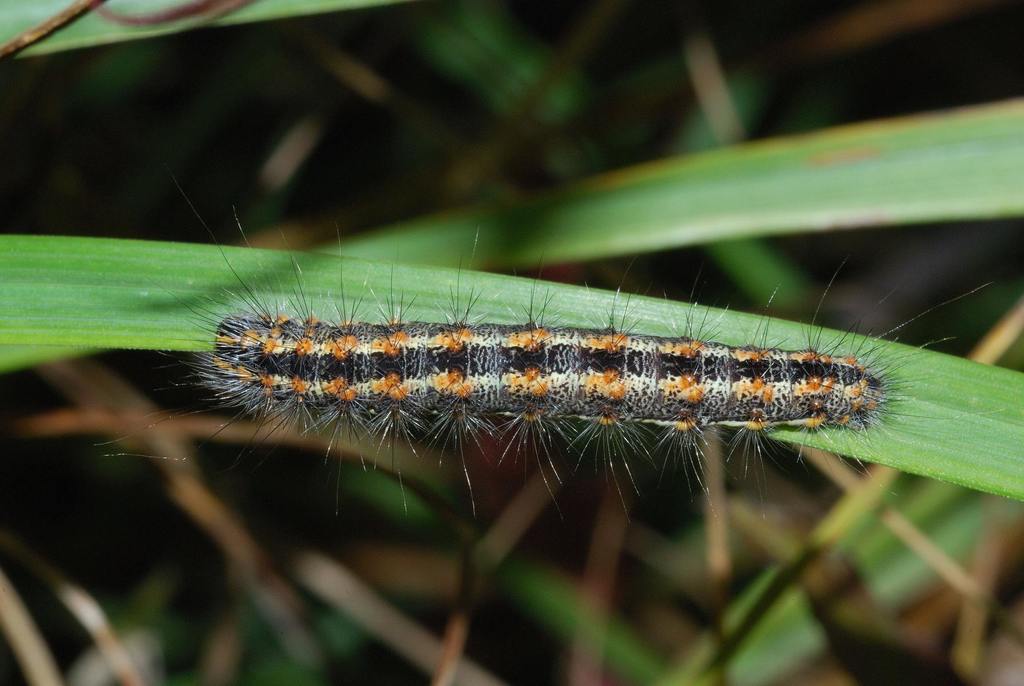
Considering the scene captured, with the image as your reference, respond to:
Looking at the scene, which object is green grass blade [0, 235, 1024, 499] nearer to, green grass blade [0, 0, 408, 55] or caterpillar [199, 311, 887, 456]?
caterpillar [199, 311, 887, 456]

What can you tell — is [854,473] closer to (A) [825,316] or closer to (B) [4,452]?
(A) [825,316]

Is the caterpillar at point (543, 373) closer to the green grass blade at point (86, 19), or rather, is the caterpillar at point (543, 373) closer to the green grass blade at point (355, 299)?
the green grass blade at point (355, 299)

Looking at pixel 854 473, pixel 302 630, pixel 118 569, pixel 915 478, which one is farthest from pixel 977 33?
pixel 118 569

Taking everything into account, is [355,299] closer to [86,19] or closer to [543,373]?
[543,373]

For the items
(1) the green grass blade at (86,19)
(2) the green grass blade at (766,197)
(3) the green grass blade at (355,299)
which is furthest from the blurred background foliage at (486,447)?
(1) the green grass blade at (86,19)

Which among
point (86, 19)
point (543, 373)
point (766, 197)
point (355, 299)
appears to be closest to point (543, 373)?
point (543, 373)
